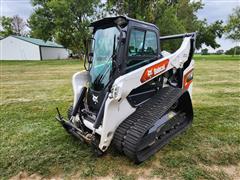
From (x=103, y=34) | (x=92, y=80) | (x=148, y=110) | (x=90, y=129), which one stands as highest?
(x=103, y=34)

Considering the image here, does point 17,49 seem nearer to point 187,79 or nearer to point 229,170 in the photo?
point 187,79

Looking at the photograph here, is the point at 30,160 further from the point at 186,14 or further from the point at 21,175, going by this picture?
the point at 186,14

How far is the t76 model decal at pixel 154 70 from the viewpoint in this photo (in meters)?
2.77

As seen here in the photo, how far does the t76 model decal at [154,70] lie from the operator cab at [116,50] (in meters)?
0.22

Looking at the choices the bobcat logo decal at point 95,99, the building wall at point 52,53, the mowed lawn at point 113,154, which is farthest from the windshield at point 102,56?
the building wall at point 52,53

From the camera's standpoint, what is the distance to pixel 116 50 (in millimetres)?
2697

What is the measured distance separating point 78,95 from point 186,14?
42349 millimetres

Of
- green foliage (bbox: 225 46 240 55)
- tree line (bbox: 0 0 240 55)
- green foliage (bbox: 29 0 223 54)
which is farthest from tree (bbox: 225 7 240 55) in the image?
green foliage (bbox: 225 46 240 55)

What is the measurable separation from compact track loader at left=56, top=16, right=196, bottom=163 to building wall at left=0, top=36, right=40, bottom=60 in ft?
116

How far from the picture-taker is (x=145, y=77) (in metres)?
2.78

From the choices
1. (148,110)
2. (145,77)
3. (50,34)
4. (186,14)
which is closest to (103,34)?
(145,77)

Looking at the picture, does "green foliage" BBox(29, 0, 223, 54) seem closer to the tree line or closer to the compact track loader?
the tree line

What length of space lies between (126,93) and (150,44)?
1.10m

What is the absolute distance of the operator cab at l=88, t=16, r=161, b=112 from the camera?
8.77 ft
